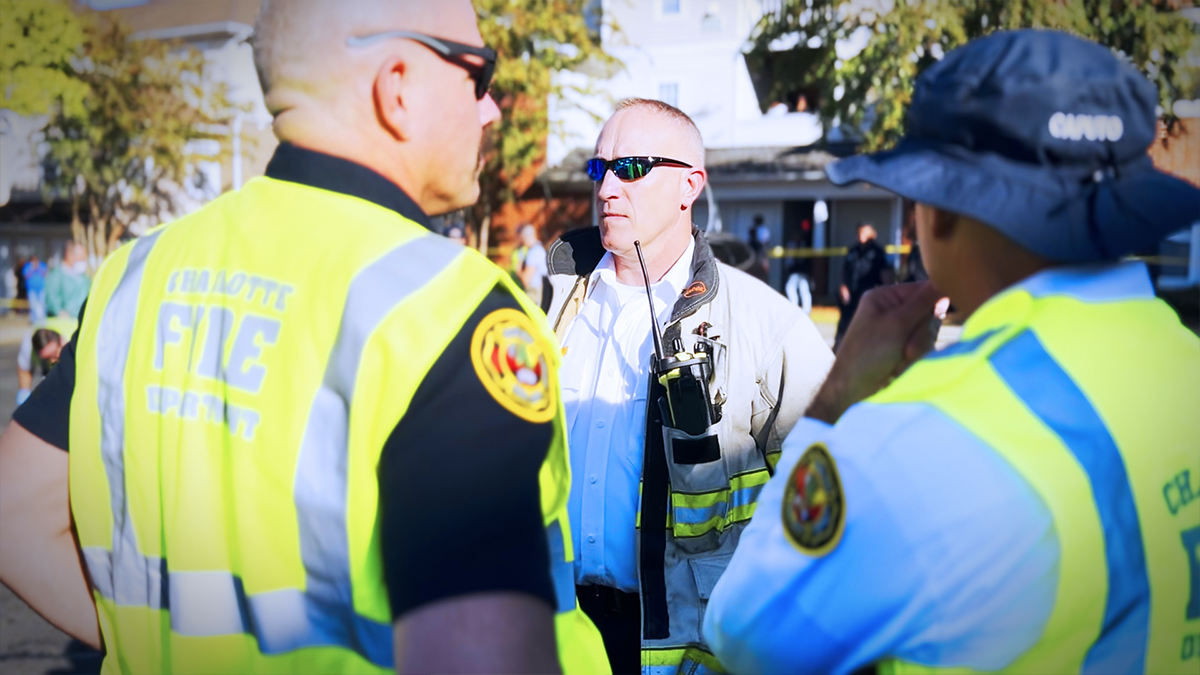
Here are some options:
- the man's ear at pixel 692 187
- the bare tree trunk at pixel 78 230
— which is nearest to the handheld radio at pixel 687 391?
the man's ear at pixel 692 187

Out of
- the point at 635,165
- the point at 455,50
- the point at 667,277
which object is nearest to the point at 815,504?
the point at 455,50

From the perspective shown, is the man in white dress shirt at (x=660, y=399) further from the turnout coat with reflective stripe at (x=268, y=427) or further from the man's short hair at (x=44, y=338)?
the man's short hair at (x=44, y=338)

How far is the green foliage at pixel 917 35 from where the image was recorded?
14062mm

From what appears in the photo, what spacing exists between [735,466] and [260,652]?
1557mm

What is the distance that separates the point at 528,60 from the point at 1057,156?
66.6 ft

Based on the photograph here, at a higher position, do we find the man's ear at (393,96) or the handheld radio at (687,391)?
the man's ear at (393,96)

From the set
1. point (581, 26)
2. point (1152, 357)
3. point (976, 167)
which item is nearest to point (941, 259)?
point (976, 167)

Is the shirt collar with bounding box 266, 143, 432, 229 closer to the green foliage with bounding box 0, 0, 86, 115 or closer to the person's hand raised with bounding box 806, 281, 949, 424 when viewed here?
the person's hand raised with bounding box 806, 281, 949, 424

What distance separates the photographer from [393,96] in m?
1.21

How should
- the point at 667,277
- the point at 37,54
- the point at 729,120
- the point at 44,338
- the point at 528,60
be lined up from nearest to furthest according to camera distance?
the point at 667,277 → the point at 44,338 → the point at 37,54 → the point at 528,60 → the point at 729,120

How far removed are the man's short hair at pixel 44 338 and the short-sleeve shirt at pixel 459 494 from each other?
269 inches

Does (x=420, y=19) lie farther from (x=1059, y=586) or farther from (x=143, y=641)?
(x=1059, y=586)

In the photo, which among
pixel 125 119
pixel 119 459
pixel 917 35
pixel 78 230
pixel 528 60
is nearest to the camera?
pixel 119 459

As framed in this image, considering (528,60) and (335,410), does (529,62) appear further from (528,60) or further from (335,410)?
(335,410)
